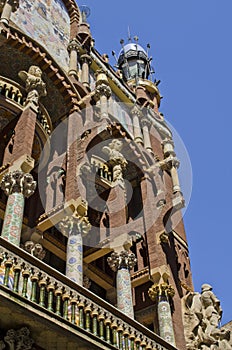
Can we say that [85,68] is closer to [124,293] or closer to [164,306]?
[164,306]

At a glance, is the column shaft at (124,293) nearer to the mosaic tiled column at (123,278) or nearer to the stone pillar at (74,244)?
the mosaic tiled column at (123,278)

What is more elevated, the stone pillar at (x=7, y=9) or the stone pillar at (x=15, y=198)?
the stone pillar at (x=7, y=9)

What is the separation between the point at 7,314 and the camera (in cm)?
732

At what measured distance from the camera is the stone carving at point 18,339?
24.2 feet

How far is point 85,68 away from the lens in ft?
57.1

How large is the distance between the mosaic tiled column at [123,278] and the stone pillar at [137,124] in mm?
6441

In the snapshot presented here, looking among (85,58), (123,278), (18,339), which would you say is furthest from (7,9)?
(18,339)

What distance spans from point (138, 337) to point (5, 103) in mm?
6522

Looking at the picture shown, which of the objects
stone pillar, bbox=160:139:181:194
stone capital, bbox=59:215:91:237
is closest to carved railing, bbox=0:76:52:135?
stone capital, bbox=59:215:91:237

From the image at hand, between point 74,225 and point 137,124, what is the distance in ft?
27.0

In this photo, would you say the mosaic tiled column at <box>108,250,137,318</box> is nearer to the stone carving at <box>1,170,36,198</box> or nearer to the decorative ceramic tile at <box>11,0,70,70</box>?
the stone carving at <box>1,170,36,198</box>

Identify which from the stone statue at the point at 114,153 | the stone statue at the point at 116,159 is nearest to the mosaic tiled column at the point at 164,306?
the stone statue at the point at 116,159

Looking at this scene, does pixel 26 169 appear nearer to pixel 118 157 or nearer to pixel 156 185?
pixel 118 157

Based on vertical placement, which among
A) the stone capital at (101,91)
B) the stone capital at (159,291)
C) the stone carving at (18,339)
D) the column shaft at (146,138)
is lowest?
the stone carving at (18,339)
